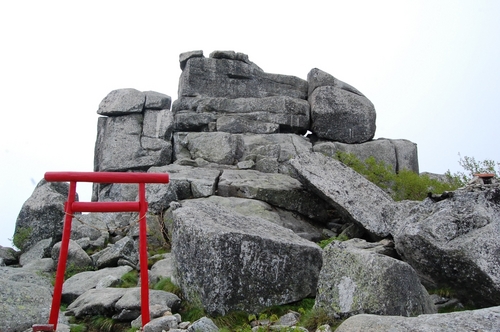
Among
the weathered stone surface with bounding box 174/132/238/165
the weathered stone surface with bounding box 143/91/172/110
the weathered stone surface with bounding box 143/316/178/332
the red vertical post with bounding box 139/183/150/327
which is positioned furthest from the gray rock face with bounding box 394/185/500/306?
the weathered stone surface with bounding box 143/91/172/110

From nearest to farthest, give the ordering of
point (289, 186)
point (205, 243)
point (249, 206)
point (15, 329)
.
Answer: point (15, 329) < point (205, 243) < point (249, 206) < point (289, 186)

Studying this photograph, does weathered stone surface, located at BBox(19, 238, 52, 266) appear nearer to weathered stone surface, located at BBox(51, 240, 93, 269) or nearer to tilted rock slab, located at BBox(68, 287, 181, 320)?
weathered stone surface, located at BBox(51, 240, 93, 269)

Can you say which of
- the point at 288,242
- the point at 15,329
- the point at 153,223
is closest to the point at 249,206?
the point at 153,223

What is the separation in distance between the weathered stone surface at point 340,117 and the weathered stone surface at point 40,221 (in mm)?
11179

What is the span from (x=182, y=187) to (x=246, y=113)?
664 cm

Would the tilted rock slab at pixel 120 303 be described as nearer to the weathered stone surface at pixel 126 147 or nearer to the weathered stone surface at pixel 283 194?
the weathered stone surface at pixel 283 194

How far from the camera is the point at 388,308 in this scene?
6441 mm

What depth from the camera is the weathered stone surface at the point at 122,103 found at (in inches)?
786

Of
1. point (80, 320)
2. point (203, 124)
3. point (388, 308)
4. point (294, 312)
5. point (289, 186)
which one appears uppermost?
point (203, 124)

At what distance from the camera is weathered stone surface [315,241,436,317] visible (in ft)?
21.4

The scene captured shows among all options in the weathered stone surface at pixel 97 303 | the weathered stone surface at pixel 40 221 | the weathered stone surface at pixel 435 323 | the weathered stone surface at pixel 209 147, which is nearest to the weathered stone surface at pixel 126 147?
the weathered stone surface at pixel 209 147

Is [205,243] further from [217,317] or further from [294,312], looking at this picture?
[294,312]

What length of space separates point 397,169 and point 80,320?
1523 cm

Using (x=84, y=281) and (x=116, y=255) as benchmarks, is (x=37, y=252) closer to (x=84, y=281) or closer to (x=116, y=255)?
(x=116, y=255)
